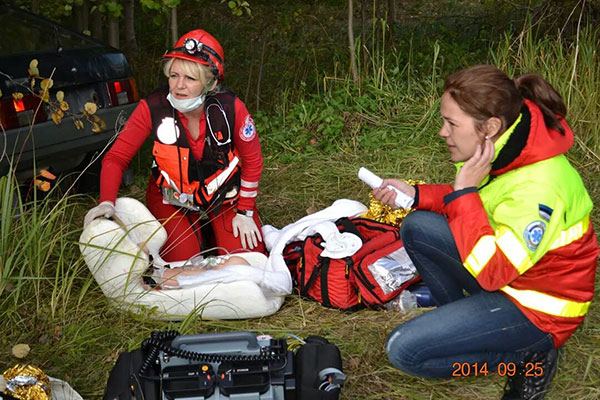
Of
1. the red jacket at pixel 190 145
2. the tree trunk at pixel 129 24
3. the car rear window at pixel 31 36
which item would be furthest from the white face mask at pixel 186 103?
the tree trunk at pixel 129 24

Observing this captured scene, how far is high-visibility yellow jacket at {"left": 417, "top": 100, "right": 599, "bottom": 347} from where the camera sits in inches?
105

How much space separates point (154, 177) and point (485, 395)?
7.29 ft

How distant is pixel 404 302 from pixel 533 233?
125 centimetres

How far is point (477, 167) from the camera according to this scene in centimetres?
279

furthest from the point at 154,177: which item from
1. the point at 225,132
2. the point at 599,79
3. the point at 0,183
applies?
the point at 599,79

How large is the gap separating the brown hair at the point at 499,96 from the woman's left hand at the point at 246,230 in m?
1.72

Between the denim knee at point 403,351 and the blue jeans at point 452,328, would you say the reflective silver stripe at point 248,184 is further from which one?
the denim knee at point 403,351

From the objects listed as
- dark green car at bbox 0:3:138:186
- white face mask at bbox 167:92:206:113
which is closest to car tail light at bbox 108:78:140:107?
dark green car at bbox 0:3:138:186

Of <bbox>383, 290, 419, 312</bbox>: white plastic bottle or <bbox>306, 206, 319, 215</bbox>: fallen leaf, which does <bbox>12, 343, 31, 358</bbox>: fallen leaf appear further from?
<bbox>306, 206, 319, 215</bbox>: fallen leaf

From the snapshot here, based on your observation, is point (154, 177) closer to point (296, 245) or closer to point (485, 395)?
point (296, 245)

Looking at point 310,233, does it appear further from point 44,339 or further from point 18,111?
point 18,111

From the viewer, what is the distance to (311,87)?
A: 7.04 metres

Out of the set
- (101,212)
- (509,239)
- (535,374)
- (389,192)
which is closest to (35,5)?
(101,212)

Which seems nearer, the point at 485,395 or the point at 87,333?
the point at 485,395
